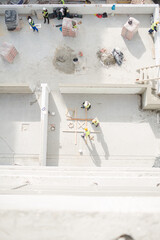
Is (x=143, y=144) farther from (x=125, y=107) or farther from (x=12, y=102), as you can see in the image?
(x=12, y=102)

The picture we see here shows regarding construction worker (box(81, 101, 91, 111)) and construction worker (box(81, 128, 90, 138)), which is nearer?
construction worker (box(81, 101, 91, 111))

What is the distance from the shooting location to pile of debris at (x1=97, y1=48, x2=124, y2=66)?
13.0m

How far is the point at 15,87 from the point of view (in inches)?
469

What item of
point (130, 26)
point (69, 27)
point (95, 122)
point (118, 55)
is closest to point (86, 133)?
point (95, 122)

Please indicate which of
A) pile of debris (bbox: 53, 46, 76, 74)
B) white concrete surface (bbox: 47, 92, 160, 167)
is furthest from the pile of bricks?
white concrete surface (bbox: 47, 92, 160, 167)

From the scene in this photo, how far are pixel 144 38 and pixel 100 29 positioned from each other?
3063 mm

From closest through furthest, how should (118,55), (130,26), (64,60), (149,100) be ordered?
(149,100)
(130,26)
(118,55)
(64,60)

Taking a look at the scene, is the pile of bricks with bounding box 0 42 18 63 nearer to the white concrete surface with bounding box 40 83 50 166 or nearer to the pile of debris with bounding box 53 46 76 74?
the pile of debris with bounding box 53 46 76 74

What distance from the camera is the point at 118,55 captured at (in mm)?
13008

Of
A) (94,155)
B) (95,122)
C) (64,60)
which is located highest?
(64,60)

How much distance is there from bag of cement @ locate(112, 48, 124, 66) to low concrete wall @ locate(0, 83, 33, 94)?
19.3 ft

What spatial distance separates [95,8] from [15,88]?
24.9ft

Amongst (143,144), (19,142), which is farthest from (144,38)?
(19,142)

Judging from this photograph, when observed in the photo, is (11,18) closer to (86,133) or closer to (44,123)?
(44,123)
